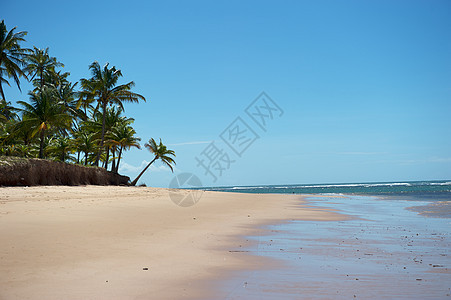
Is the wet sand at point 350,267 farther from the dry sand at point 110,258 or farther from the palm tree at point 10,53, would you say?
the palm tree at point 10,53

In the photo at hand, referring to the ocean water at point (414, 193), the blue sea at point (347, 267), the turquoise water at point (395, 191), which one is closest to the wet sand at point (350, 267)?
the blue sea at point (347, 267)

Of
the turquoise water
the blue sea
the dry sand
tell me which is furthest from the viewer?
the turquoise water

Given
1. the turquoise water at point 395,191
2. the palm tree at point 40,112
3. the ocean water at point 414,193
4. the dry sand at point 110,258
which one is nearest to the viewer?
the dry sand at point 110,258

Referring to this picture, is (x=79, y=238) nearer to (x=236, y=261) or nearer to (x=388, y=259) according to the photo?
(x=236, y=261)

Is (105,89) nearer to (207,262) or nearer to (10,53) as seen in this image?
(10,53)

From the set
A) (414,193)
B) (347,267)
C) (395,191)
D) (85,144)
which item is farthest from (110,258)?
(395,191)

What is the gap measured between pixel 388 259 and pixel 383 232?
306 centimetres

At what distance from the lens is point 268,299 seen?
123 inches

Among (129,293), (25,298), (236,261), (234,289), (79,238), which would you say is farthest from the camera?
(79,238)

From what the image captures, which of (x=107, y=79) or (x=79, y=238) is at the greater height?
(x=107, y=79)

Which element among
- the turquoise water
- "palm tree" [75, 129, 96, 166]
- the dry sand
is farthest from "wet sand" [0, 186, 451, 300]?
"palm tree" [75, 129, 96, 166]

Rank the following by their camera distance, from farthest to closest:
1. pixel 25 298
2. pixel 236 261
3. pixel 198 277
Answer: pixel 236 261 → pixel 198 277 → pixel 25 298

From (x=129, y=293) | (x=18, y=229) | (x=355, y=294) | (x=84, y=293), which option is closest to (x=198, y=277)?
(x=129, y=293)

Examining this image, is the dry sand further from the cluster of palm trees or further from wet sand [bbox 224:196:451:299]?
the cluster of palm trees
